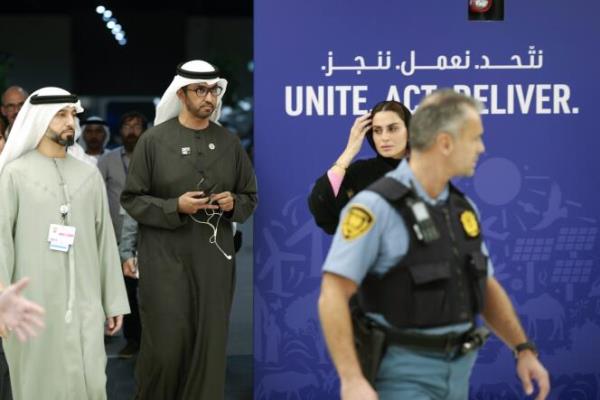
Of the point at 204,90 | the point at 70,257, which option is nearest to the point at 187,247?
the point at 70,257

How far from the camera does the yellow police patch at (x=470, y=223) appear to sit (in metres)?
3.69

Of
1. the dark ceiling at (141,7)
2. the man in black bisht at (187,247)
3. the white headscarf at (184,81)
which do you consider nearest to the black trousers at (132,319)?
the man in black bisht at (187,247)

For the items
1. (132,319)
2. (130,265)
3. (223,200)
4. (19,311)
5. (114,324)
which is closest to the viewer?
(19,311)

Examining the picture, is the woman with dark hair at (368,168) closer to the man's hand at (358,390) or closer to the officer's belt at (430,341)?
the officer's belt at (430,341)

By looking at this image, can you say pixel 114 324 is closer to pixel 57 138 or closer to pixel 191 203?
pixel 191 203

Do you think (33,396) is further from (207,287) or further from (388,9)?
(388,9)

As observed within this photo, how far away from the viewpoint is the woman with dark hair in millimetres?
5109

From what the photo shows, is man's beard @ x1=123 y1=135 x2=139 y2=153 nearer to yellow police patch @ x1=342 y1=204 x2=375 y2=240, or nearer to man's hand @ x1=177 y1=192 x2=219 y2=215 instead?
man's hand @ x1=177 y1=192 x2=219 y2=215

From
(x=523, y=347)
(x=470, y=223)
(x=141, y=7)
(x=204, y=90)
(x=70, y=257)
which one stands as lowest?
(x=523, y=347)

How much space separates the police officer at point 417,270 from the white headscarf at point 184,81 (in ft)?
8.01

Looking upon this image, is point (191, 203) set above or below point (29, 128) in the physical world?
below

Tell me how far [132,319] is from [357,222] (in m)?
5.22

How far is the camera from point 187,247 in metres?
5.96

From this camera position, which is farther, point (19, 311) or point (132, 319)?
point (132, 319)
